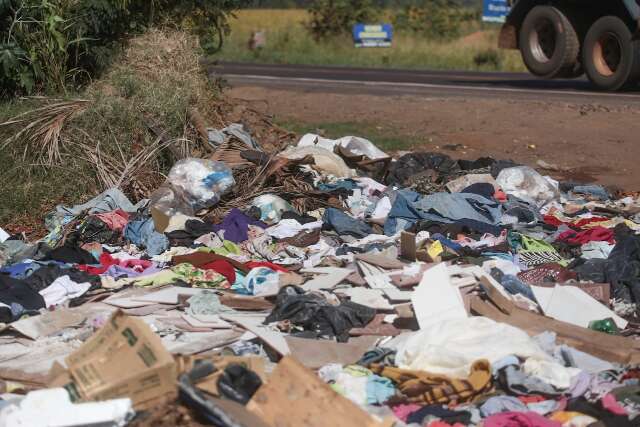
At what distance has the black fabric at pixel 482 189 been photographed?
906 centimetres

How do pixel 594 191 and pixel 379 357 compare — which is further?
pixel 594 191

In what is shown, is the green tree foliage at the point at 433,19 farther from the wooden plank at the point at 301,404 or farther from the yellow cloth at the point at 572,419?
the wooden plank at the point at 301,404

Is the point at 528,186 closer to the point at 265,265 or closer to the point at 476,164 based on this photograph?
the point at 476,164

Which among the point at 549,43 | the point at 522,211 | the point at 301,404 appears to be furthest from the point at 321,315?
the point at 549,43

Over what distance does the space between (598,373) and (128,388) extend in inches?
98.7

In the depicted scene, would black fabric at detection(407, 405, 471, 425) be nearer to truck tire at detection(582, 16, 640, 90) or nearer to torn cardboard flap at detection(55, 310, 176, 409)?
torn cardboard flap at detection(55, 310, 176, 409)

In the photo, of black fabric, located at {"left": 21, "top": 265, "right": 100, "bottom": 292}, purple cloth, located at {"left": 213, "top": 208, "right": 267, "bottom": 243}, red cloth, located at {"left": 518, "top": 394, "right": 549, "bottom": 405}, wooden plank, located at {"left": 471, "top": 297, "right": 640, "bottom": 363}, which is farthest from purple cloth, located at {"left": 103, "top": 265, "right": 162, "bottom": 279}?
red cloth, located at {"left": 518, "top": 394, "right": 549, "bottom": 405}

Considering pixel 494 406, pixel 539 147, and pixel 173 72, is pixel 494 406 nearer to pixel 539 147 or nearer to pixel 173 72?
pixel 173 72

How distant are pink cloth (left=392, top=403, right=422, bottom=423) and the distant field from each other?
2032 cm

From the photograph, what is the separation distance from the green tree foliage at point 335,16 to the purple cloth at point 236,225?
1239 inches

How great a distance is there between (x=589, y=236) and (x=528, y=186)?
5.54 ft

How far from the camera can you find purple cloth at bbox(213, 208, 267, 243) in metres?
8.07

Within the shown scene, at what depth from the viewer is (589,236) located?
782 cm

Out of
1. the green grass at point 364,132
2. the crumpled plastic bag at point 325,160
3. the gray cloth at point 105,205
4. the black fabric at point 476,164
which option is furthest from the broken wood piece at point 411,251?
the green grass at point 364,132
